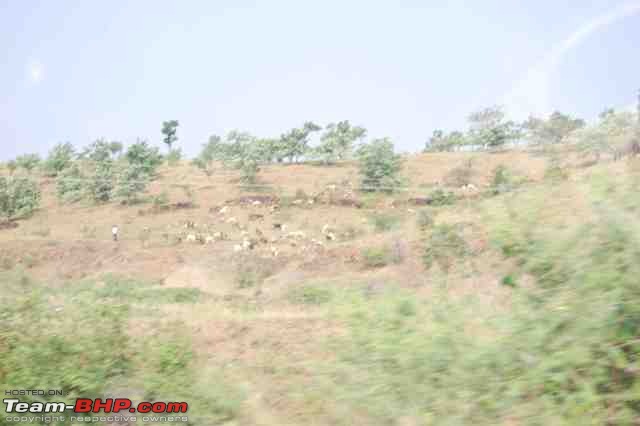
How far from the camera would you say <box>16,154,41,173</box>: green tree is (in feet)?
146

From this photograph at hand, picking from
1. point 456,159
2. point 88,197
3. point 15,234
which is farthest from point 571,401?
point 456,159

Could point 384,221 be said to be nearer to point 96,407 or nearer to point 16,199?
point 16,199

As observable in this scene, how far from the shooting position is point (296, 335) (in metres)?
6.57

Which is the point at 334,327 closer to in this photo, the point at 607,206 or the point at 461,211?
the point at 461,211

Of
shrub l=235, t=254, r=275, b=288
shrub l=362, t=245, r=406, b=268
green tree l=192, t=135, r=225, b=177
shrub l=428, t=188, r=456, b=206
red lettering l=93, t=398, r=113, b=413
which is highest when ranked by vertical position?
green tree l=192, t=135, r=225, b=177

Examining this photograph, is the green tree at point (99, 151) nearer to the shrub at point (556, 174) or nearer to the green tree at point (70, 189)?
the green tree at point (70, 189)

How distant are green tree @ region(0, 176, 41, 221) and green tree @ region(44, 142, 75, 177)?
288 inches

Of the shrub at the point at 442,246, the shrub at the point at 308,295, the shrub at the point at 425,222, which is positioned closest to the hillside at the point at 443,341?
the shrub at the point at 442,246

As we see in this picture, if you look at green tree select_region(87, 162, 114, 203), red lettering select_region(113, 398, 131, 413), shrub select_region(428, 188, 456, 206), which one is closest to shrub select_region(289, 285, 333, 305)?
red lettering select_region(113, 398, 131, 413)

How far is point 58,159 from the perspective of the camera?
40.5 metres

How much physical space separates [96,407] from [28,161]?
45400 millimetres

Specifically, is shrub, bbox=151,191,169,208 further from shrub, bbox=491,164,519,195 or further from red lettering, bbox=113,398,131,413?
red lettering, bbox=113,398,131,413

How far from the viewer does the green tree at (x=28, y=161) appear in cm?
4444

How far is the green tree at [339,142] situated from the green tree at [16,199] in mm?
18567
